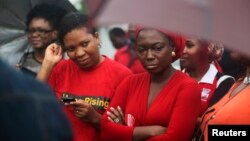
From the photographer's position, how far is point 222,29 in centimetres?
165

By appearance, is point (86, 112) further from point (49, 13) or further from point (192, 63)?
point (49, 13)

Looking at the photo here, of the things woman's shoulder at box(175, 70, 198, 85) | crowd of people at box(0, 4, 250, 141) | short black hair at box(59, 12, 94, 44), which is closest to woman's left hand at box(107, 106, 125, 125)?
crowd of people at box(0, 4, 250, 141)

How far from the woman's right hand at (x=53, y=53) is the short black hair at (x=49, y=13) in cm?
28

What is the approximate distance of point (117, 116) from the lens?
12.8 ft

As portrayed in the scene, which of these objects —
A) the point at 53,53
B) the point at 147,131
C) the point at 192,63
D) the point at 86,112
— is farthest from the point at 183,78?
the point at 53,53

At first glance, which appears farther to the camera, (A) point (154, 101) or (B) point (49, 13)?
(B) point (49, 13)

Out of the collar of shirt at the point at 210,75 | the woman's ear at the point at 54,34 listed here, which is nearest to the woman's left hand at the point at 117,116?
the collar of shirt at the point at 210,75

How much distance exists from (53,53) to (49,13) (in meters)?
0.45

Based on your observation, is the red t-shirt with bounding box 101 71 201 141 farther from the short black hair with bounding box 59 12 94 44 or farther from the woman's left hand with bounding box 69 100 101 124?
the short black hair with bounding box 59 12 94 44

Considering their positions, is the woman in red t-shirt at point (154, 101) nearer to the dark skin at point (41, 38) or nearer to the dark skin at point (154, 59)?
the dark skin at point (154, 59)

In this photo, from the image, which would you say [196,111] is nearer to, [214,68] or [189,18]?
[214,68]

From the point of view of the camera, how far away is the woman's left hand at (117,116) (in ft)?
12.8

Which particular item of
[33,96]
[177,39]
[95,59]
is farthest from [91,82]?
[33,96]

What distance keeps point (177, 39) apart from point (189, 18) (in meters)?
2.23
